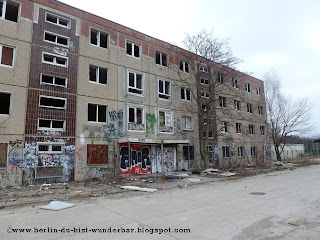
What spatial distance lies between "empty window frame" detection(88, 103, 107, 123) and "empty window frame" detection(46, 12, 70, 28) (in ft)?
19.1

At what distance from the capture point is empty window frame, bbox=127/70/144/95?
18.9 m

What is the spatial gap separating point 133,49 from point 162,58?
3.47 meters

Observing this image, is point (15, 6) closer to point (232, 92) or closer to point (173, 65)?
point (173, 65)

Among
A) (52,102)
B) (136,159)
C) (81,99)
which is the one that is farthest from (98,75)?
(136,159)

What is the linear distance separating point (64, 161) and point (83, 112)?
347 cm

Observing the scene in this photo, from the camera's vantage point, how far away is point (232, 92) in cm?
2852

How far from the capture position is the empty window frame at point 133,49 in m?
19.6

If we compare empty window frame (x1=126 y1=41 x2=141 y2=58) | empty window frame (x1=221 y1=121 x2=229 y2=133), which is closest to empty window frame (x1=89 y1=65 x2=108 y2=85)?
empty window frame (x1=126 y1=41 x2=141 y2=58)

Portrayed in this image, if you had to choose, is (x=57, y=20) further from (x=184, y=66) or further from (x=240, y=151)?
(x=240, y=151)

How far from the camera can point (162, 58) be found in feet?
72.9

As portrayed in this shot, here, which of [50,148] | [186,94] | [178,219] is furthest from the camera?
[186,94]

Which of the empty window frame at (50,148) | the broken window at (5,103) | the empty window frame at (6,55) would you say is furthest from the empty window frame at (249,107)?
the broken window at (5,103)

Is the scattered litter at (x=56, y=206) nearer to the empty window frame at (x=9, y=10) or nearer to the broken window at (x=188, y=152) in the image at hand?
the empty window frame at (x=9, y=10)

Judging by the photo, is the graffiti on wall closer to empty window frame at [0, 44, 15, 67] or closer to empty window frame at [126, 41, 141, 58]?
empty window frame at [126, 41, 141, 58]
